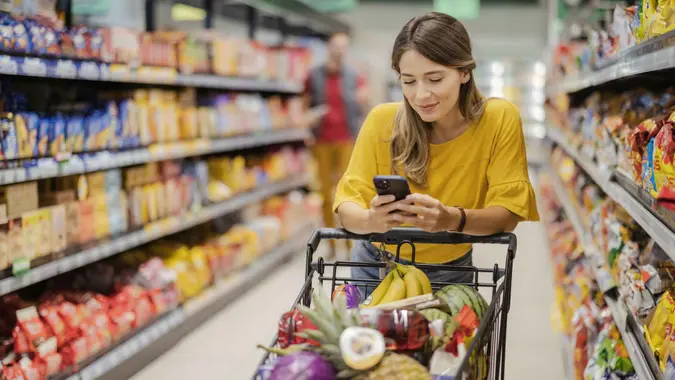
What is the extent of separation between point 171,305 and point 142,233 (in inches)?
18.2

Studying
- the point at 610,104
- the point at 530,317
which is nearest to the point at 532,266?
the point at 530,317

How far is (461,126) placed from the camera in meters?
2.10

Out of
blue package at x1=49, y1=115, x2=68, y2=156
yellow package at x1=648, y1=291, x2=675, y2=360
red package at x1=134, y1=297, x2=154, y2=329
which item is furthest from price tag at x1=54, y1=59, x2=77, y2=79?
yellow package at x1=648, y1=291, x2=675, y2=360

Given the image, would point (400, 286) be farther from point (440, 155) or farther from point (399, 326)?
point (440, 155)

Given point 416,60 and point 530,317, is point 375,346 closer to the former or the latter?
point 416,60

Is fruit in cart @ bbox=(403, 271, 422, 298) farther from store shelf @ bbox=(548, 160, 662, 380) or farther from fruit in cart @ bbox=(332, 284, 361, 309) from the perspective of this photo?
store shelf @ bbox=(548, 160, 662, 380)

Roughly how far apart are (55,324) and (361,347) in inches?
84.9

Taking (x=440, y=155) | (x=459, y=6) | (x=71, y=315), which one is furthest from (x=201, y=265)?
(x=459, y=6)

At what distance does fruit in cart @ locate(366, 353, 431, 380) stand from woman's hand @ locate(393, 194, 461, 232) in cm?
44

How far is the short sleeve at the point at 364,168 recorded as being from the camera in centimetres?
210

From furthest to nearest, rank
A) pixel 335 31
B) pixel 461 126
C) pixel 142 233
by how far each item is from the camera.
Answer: pixel 335 31
pixel 142 233
pixel 461 126

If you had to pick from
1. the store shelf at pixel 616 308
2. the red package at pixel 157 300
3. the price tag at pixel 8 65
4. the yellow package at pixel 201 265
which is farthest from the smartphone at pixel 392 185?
the yellow package at pixel 201 265

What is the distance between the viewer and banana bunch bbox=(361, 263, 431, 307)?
5.65 feet

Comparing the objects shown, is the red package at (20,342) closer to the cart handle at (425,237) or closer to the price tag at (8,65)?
the price tag at (8,65)
